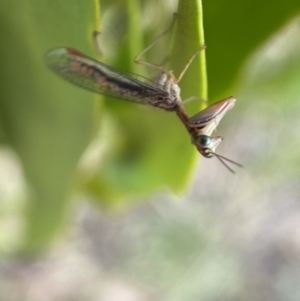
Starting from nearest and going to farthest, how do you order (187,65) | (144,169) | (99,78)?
(187,65)
(99,78)
(144,169)

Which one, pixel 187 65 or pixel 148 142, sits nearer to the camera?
pixel 187 65

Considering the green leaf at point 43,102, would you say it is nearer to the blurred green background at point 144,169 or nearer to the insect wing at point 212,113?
the blurred green background at point 144,169

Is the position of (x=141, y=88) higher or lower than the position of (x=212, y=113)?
higher

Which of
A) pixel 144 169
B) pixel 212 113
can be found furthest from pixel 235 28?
pixel 144 169

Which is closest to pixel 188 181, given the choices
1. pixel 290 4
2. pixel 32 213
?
pixel 290 4

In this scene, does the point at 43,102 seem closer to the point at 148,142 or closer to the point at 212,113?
the point at 148,142

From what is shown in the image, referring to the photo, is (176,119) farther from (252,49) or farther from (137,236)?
(137,236)

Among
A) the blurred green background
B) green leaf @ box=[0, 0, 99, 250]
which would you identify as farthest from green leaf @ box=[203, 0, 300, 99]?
green leaf @ box=[0, 0, 99, 250]

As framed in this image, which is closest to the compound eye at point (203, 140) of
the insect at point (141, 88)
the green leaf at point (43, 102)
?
the insect at point (141, 88)
